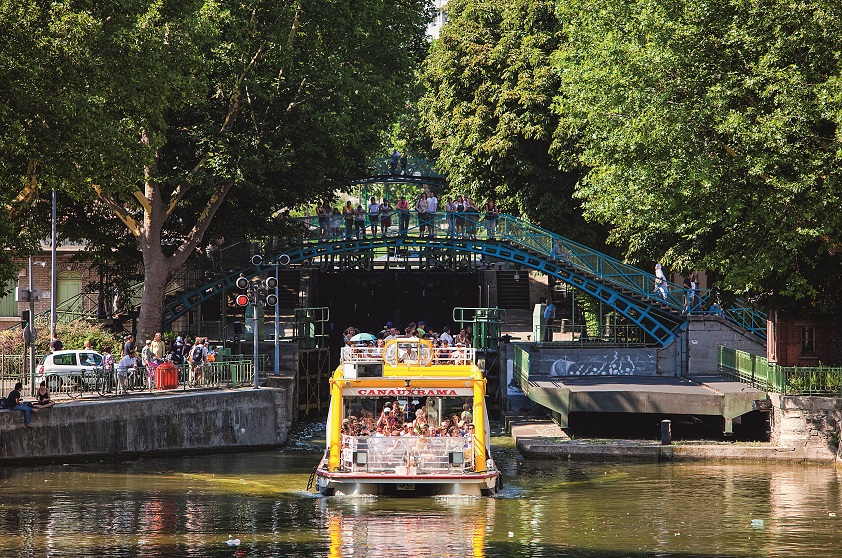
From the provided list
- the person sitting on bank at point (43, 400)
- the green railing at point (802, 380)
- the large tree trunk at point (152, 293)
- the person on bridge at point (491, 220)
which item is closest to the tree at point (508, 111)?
the person on bridge at point (491, 220)

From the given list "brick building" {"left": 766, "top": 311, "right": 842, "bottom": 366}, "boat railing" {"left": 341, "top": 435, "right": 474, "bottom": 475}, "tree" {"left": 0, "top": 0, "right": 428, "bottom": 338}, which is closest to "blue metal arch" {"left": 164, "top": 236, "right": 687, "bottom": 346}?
"tree" {"left": 0, "top": 0, "right": 428, "bottom": 338}

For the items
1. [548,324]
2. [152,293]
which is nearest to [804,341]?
[548,324]

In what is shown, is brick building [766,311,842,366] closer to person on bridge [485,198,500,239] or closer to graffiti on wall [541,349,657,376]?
graffiti on wall [541,349,657,376]

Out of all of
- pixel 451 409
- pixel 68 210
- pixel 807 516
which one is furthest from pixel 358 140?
pixel 807 516

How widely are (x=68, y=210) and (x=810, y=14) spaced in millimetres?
25556

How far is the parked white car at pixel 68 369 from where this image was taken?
3684cm

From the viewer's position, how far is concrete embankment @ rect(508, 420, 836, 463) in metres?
36.2

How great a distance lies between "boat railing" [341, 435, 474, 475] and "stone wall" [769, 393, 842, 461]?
468 inches

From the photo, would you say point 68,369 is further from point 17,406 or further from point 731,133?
point 731,133

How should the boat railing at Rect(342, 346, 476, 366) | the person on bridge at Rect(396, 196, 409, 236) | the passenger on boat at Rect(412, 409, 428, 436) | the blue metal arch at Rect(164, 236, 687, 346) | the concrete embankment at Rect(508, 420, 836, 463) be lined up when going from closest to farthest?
the passenger on boat at Rect(412, 409, 428, 436)
the boat railing at Rect(342, 346, 476, 366)
the concrete embankment at Rect(508, 420, 836, 463)
the blue metal arch at Rect(164, 236, 687, 346)
the person on bridge at Rect(396, 196, 409, 236)

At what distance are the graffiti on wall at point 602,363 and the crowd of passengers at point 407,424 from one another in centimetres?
1707

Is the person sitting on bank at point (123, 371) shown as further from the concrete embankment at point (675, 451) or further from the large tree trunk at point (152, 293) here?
the concrete embankment at point (675, 451)

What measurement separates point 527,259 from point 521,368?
5.69 m

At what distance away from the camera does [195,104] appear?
4206 centimetres
